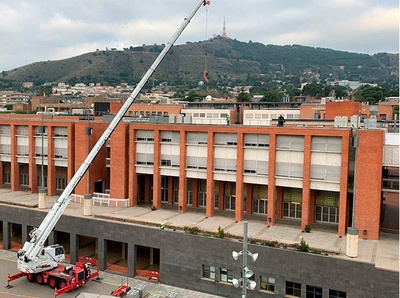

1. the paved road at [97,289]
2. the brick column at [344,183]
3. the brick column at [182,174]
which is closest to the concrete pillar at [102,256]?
the paved road at [97,289]

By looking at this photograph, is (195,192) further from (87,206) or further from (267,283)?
(267,283)

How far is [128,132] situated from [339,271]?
26.0 meters

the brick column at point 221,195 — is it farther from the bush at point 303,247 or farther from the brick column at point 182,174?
the bush at point 303,247

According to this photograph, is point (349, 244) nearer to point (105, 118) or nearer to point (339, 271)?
point (339, 271)

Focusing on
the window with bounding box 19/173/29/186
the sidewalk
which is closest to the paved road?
the sidewalk

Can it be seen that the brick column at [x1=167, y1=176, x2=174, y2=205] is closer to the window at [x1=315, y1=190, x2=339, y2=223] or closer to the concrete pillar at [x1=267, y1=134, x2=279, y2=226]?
the concrete pillar at [x1=267, y1=134, x2=279, y2=226]

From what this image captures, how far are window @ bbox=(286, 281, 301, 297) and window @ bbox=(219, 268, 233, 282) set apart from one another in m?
4.46

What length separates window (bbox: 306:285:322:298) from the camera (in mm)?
30286

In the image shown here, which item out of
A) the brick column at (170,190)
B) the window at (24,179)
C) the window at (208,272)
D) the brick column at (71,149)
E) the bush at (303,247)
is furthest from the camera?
the window at (24,179)

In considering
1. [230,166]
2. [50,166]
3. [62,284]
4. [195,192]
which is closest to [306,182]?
[230,166]

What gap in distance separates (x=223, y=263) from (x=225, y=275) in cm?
103

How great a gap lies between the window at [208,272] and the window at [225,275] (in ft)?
2.29

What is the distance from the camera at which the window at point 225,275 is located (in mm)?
32969

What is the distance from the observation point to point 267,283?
31688 mm
